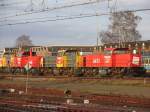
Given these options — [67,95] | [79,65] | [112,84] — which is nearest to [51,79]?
[79,65]

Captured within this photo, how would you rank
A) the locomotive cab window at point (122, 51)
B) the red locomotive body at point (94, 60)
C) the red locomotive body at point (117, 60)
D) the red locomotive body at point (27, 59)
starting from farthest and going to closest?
the red locomotive body at point (27, 59)
the red locomotive body at point (94, 60)
the locomotive cab window at point (122, 51)
the red locomotive body at point (117, 60)

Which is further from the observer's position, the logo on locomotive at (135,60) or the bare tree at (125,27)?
the bare tree at (125,27)

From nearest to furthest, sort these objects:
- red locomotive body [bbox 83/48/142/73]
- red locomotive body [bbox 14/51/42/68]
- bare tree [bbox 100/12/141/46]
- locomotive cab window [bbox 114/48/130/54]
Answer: red locomotive body [bbox 83/48/142/73] < locomotive cab window [bbox 114/48/130/54] < red locomotive body [bbox 14/51/42/68] < bare tree [bbox 100/12/141/46]

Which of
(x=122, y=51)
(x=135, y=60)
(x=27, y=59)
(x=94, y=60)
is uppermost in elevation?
(x=122, y=51)

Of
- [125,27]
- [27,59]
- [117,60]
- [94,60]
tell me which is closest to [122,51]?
[117,60]

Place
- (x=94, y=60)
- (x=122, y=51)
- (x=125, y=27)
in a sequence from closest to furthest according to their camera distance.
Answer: (x=122, y=51) < (x=94, y=60) < (x=125, y=27)

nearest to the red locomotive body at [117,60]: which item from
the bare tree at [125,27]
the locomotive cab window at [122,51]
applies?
the locomotive cab window at [122,51]

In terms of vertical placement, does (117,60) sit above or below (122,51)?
below

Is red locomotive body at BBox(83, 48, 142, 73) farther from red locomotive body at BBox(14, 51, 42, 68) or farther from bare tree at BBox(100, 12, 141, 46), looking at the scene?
bare tree at BBox(100, 12, 141, 46)

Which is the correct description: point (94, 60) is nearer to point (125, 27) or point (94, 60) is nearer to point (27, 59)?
point (27, 59)

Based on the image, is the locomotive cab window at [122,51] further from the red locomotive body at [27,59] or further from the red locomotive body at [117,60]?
the red locomotive body at [27,59]

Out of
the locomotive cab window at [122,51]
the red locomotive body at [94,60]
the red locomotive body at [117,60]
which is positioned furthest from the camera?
the red locomotive body at [94,60]

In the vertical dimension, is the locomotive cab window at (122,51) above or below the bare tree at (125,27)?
below

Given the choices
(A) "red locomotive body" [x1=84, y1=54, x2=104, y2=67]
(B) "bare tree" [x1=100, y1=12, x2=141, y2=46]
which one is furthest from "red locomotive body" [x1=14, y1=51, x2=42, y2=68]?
(B) "bare tree" [x1=100, y1=12, x2=141, y2=46]
